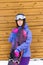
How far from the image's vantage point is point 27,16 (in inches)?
295

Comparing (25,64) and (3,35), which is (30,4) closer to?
(3,35)

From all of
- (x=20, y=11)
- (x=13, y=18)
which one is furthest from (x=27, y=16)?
(x=13, y=18)

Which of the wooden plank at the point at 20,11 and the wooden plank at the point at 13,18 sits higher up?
the wooden plank at the point at 20,11

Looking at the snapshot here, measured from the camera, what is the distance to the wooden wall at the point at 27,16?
7.43 m

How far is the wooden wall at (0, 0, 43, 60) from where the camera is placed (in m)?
7.43

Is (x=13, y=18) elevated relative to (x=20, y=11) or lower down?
lower down

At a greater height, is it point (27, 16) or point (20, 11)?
point (20, 11)

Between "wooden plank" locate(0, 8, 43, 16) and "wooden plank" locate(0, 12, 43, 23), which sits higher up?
"wooden plank" locate(0, 8, 43, 16)

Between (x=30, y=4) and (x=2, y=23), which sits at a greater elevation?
(x=30, y=4)

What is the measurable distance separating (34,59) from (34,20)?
1.03 metres

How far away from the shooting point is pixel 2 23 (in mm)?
7488

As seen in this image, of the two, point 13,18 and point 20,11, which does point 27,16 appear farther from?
point 13,18

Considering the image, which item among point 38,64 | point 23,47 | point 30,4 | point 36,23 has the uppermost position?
point 30,4

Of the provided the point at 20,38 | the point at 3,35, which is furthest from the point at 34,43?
the point at 20,38
